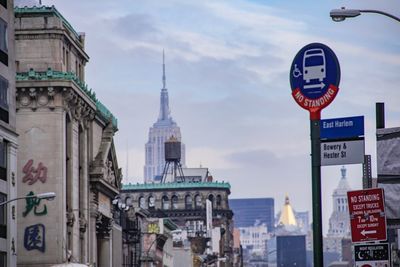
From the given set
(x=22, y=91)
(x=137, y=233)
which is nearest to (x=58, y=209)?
(x=22, y=91)

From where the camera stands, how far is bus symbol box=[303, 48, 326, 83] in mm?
25766

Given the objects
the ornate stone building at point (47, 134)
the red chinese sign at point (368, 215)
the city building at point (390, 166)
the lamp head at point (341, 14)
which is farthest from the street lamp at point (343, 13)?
the ornate stone building at point (47, 134)

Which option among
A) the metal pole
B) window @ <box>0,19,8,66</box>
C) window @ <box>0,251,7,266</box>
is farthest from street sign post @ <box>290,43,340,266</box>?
window @ <box>0,251,7,266</box>

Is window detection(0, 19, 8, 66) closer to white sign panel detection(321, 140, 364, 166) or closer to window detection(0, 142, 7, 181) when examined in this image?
window detection(0, 142, 7, 181)

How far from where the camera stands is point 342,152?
1049 inches

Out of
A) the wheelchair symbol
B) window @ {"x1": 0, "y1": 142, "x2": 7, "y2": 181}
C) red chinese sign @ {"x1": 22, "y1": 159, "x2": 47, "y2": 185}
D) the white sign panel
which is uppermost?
red chinese sign @ {"x1": 22, "y1": 159, "x2": 47, "y2": 185}

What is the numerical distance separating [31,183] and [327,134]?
70.6 metres

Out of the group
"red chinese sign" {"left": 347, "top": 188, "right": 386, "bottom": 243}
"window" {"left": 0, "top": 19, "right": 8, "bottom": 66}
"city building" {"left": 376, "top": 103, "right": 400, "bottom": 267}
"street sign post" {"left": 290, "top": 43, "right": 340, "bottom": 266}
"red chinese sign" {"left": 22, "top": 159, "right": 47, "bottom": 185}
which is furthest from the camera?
"red chinese sign" {"left": 22, "top": 159, "right": 47, "bottom": 185}

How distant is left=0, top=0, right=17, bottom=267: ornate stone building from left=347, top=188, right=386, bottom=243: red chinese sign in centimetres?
3994

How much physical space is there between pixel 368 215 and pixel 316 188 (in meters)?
6.00

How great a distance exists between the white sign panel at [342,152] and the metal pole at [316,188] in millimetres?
579

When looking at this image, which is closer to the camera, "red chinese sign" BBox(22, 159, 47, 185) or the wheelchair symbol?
the wheelchair symbol

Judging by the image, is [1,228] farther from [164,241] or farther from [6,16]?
[164,241]

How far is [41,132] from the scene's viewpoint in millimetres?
96875
